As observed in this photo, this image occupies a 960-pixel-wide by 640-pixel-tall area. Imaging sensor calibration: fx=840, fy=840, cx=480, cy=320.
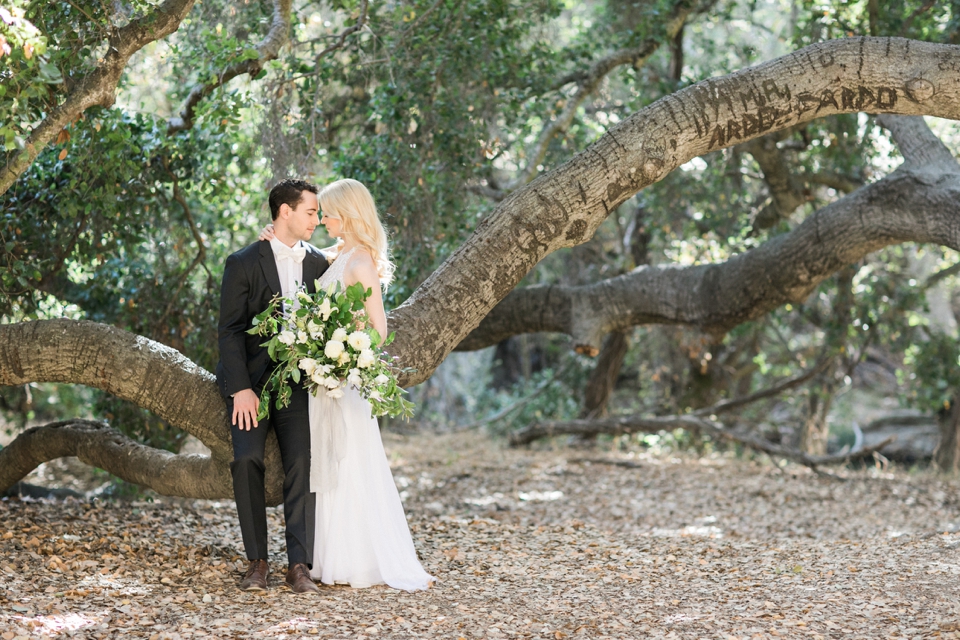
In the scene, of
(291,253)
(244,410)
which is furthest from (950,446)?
(244,410)

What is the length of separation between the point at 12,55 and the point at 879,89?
403cm

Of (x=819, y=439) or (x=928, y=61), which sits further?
(x=819, y=439)

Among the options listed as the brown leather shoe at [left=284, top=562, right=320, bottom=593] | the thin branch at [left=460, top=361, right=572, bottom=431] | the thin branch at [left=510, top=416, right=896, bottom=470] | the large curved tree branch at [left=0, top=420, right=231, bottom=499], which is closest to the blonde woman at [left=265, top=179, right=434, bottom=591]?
the brown leather shoe at [left=284, top=562, right=320, bottom=593]

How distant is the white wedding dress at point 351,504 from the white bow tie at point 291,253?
→ 6.8 inches

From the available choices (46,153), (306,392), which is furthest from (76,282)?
(306,392)

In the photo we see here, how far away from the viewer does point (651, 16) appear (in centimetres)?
749

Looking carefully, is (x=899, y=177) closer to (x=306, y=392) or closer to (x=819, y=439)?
(x=306, y=392)

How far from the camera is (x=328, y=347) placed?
363cm

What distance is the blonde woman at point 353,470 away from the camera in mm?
3994

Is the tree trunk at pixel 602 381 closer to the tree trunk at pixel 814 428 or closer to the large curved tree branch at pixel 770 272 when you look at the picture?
the tree trunk at pixel 814 428

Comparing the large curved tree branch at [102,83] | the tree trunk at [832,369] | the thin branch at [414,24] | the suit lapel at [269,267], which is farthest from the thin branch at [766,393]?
the large curved tree branch at [102,83]

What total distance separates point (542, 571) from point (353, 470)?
3.88 ft

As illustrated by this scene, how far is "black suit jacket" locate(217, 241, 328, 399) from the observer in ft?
12.9

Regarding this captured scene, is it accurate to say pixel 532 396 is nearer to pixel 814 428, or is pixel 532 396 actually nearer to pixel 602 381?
pixel 602 381
